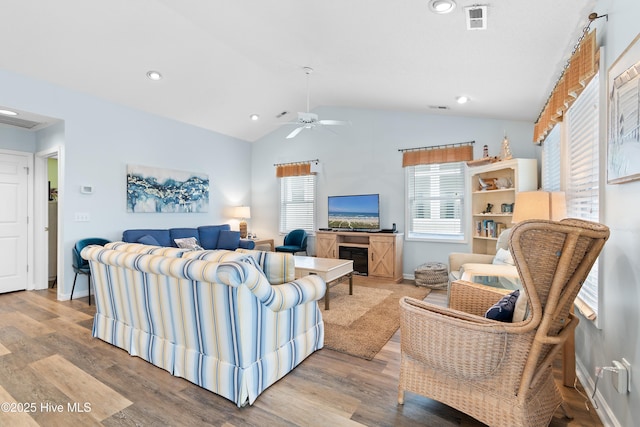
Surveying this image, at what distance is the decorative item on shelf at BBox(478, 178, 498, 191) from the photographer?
4355 millimetres

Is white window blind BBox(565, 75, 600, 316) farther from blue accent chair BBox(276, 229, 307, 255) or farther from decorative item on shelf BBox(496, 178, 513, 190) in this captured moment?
blue accent chair BBox(276, 229, 307, 255)

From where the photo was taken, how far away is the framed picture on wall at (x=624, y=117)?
143cm

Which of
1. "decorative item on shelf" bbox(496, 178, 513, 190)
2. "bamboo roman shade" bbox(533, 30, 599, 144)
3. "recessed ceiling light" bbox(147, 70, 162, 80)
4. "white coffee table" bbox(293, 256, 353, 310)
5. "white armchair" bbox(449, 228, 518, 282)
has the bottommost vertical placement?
"white coffee table" bbox(293, 256, 353, 310)

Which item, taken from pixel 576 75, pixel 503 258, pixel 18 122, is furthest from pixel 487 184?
pixel 18 122

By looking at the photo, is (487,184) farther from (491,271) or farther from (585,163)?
(585,163)

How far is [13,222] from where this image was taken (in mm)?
4633

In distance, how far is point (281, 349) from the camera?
88.5 inches

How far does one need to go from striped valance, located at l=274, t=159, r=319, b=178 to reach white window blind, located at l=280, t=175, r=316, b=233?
0.13 metres

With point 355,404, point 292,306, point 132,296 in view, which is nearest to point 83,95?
point 132,296

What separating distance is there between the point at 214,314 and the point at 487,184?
4044 mm

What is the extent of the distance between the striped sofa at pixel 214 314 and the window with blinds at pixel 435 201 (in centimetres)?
338

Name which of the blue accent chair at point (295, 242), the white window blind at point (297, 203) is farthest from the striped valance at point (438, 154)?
the blue accent chair at point (295, 242)

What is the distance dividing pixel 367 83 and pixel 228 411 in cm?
396

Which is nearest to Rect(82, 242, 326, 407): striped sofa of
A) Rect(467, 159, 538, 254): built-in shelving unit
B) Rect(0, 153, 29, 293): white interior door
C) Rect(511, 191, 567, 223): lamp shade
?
Rect(511, 191, 567, 223): lamp shade
